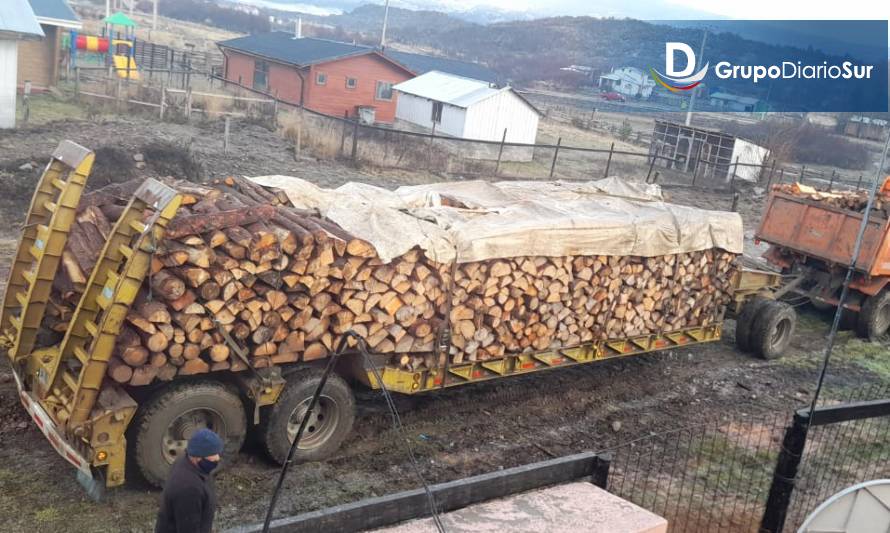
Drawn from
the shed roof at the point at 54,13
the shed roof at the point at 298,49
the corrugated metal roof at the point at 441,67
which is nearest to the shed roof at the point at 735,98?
the corrugated metal roof at the point at 441,67

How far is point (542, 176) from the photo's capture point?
27.3 meters

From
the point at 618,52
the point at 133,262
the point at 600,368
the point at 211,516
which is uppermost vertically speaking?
the point at 618,52

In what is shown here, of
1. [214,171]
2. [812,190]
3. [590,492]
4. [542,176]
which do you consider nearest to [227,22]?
[542,176]

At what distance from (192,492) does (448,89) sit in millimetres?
31937

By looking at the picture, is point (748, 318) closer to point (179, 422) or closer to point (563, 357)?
point (563, 357)

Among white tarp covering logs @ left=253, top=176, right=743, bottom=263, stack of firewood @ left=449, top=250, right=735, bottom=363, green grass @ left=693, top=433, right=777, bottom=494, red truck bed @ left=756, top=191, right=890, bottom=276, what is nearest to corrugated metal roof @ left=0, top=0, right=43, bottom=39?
white tarp covering logs @ left=253, top=176, right=743, bottom=263

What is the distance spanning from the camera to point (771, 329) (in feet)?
39.0

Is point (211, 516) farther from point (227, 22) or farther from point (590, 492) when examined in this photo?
point (227, 22)

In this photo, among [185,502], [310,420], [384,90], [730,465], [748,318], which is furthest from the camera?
[384,90]

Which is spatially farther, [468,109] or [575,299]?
[468,109]

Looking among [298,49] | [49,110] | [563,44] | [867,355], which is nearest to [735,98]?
[563,44]

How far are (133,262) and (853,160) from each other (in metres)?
53.1

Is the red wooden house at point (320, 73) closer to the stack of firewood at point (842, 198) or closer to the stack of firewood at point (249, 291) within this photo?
the stack of firewood at point (842, 198)

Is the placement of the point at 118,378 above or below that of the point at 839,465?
above
